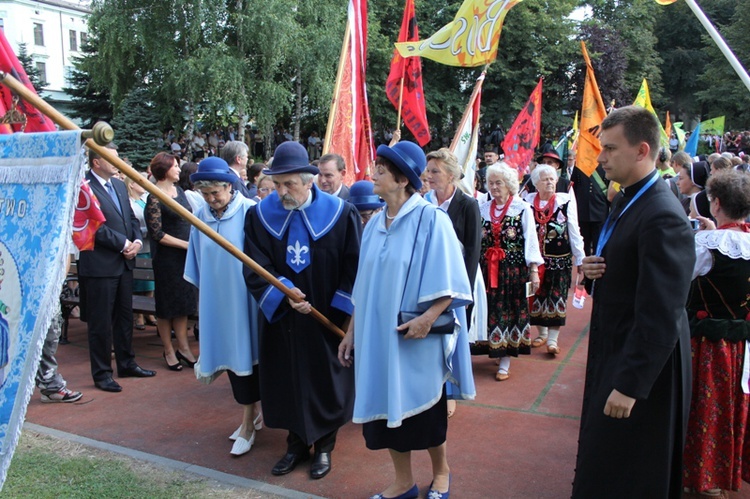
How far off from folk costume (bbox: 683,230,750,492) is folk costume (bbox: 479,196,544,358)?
7.48ft

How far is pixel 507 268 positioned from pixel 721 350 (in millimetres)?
2512

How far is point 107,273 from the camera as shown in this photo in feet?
18.5

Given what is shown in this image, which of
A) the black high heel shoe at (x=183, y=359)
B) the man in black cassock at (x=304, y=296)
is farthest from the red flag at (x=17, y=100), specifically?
the black high heel shoe at (x=183, y=359)

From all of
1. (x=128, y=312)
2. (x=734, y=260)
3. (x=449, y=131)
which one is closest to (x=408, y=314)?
(x=734, y=260)

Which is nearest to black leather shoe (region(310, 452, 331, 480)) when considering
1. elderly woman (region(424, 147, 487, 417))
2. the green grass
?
the green grass

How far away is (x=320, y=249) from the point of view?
405cm

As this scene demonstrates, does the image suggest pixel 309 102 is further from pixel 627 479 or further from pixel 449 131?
pixel 627 479

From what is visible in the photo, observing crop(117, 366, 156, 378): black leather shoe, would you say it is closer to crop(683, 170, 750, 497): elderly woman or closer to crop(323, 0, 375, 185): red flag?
crop(323, 0, 375, 185): red flag

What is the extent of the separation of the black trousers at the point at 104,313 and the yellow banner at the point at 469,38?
417cm

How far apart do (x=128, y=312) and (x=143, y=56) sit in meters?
21.3

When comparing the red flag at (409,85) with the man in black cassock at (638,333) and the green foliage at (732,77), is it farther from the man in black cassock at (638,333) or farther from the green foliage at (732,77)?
the green foliage at (732,77)

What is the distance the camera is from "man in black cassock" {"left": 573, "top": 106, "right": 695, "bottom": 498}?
2545mm

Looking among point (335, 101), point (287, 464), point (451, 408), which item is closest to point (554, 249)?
point (451, 408)

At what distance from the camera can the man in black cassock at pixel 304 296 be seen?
402 cm
